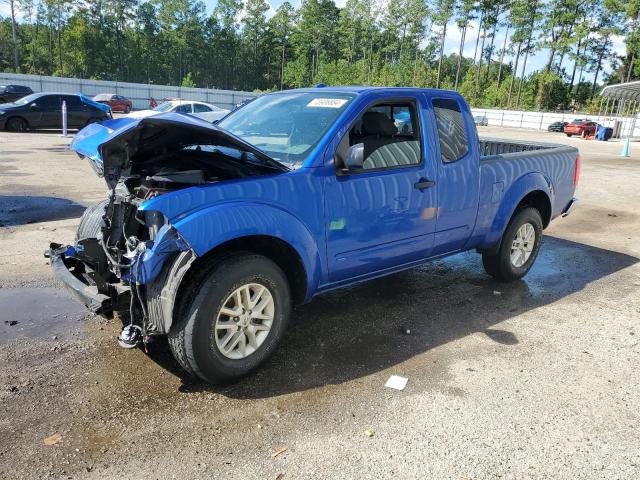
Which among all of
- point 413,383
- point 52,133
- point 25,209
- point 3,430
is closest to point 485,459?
point 413,383

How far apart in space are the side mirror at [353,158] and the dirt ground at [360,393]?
1384 millimetres

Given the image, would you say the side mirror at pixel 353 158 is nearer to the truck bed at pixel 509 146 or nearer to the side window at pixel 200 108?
the truck bed at pixel 509 146

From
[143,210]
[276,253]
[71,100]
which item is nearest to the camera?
[143,210]

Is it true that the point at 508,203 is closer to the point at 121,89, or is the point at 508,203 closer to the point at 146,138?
the point at 146,138

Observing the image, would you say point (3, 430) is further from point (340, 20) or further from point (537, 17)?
point (340, 20)

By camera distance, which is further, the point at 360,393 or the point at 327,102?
the point at 327,102

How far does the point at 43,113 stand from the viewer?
20.4 metres

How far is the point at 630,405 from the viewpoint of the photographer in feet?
11.3

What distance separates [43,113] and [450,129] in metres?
20.1

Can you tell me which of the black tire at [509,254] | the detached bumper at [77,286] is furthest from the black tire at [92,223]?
the black tire at [509,254]

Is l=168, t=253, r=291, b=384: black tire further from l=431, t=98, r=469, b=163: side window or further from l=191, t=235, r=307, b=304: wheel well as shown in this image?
l=431, t=98, r=469, b=163: side window

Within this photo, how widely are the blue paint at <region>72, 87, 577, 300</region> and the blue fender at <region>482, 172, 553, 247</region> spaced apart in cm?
1

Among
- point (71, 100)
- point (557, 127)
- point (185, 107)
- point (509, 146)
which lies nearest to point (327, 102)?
point (509, 146)

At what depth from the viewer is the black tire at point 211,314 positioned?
3.15 meters
